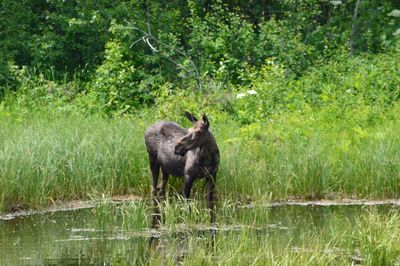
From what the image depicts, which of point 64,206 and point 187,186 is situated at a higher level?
point 187,186

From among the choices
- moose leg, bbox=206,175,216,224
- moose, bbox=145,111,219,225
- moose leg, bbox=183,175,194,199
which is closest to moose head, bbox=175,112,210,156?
moose, bbox=145,111,219,225

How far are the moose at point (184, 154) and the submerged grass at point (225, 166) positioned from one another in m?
0.42

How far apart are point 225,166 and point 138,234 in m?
2.46

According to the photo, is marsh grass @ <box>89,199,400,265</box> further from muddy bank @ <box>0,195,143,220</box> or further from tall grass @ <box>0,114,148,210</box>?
tall grass @ <box>0,114,148,210</box>

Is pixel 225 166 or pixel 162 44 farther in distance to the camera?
pixel 162 44

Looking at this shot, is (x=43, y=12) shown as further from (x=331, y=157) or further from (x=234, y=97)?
(x=331, y=157)

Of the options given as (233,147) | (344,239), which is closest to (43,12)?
(233,147)

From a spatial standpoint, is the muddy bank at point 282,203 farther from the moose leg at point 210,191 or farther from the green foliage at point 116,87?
the green foliage at point 116,87

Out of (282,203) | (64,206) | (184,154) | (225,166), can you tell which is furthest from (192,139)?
(64,206)

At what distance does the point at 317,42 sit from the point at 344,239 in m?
12.1

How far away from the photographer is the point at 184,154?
39.2ft

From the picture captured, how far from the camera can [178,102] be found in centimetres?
1617

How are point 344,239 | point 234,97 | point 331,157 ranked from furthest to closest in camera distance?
point 234,97
point 331,157
point 344,239

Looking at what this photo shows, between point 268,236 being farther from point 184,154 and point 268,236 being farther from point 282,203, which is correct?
point 282,203
